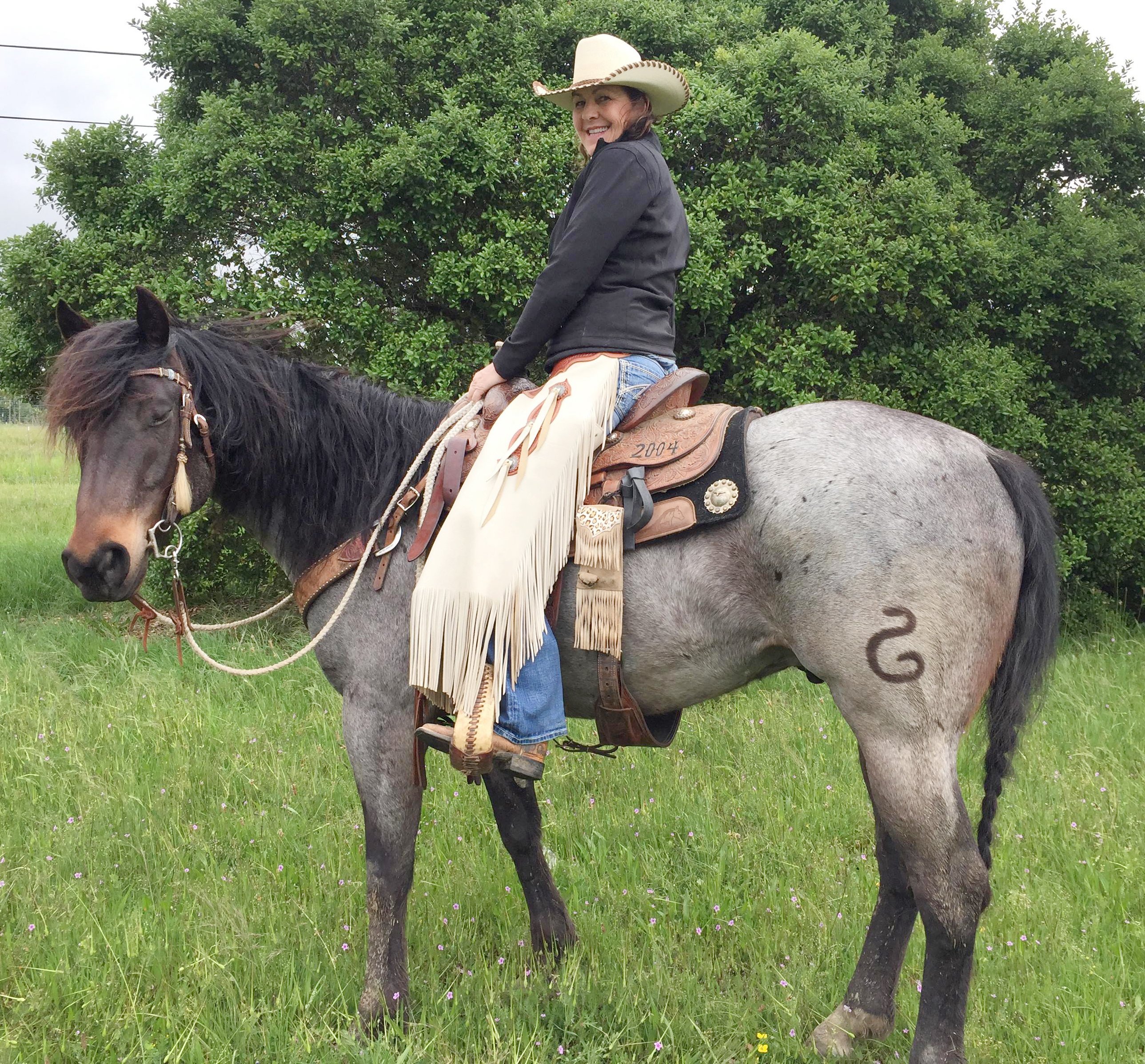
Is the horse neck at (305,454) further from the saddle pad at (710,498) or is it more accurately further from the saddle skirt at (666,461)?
the saddle pad at (710,498)

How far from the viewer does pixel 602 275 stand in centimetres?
284

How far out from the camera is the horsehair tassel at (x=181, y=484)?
267 centimetres

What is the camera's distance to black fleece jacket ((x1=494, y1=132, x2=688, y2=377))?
106 inches

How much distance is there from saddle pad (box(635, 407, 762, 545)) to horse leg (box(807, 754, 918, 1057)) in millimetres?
1114

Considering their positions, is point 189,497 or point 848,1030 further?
point 848,1030

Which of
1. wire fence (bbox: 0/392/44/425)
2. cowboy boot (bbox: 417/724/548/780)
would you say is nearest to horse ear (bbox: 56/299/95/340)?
cowboy boot (bbox: 417/724/548/780)

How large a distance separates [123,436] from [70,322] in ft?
1.92

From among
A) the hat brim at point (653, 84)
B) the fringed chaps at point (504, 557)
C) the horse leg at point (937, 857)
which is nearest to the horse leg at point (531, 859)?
the fringed chaps at point (504, 557)

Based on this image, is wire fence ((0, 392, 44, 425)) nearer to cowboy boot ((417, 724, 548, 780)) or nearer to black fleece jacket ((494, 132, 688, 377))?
black fleece jacket ((494, 132, 688, 377))

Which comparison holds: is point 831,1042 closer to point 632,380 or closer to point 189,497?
point 632,380

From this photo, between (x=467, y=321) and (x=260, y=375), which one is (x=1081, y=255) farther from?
(x=260, y=375)

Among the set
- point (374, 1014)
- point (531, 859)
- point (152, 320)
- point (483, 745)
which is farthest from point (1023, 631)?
point (152, 320)

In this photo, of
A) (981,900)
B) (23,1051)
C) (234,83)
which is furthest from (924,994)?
(234,83)

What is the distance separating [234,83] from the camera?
6.85 meters
